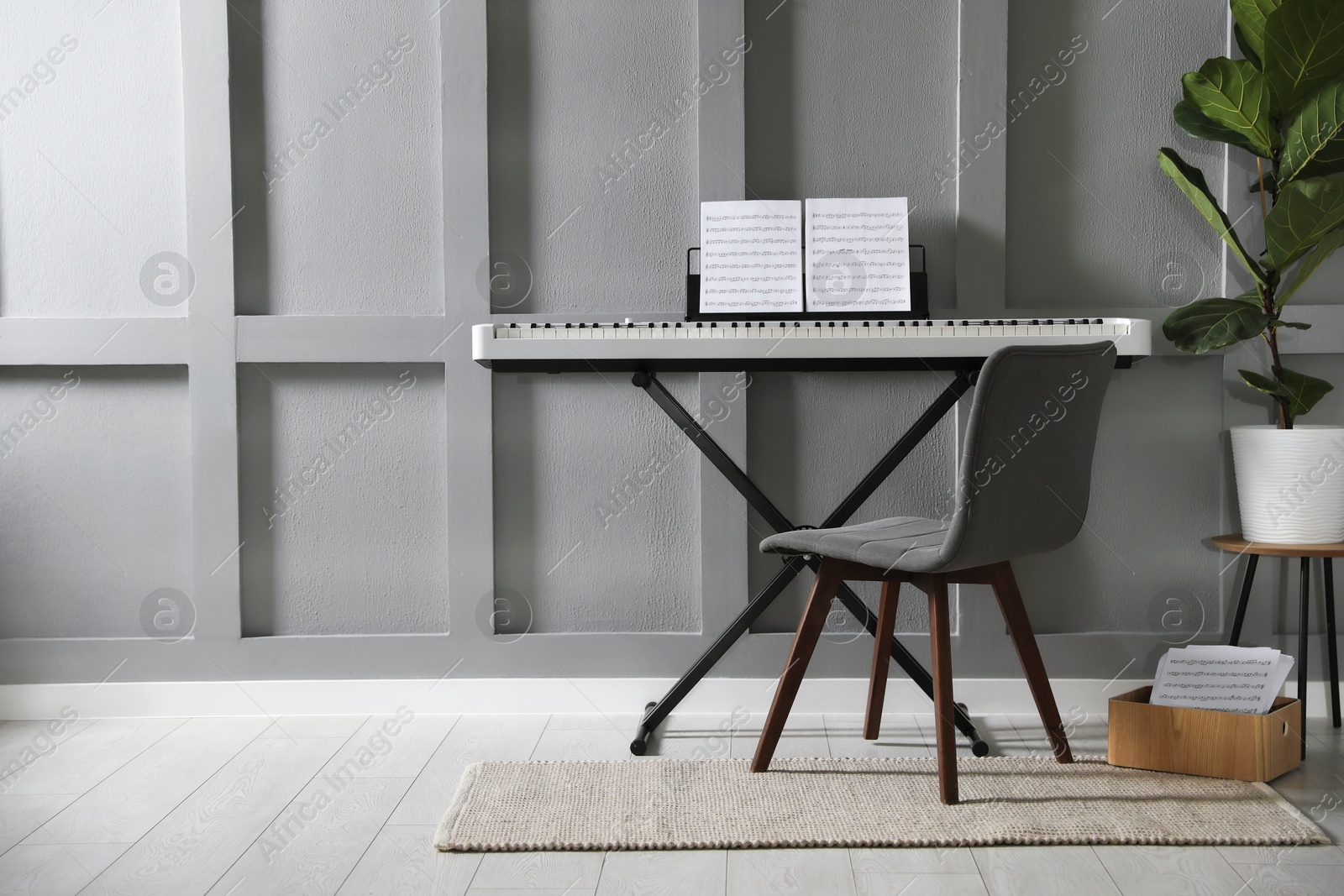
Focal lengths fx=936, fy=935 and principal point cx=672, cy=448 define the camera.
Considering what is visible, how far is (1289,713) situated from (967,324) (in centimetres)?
111

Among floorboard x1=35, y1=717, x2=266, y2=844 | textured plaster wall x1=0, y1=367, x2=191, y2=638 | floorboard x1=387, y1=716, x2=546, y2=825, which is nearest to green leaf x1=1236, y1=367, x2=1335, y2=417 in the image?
floorboard x1=387, y1=716, x2=546, y2=825

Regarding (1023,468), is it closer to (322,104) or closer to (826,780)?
(826,780)


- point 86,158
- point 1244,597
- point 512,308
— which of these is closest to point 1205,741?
point 1244,597

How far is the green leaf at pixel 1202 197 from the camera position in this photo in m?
2.32

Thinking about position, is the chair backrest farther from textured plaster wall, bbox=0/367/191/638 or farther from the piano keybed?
textured plaster wall, bbox=0/367/191/638

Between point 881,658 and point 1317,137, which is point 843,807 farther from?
point 1317,137

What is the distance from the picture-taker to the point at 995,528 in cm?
179

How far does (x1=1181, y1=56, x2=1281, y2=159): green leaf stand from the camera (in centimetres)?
223

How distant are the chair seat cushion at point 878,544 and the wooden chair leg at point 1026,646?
0.17m

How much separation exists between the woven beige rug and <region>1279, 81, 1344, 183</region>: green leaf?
57.6 inches

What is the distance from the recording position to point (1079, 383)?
6.03 feet

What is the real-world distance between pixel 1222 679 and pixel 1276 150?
4.24 ft

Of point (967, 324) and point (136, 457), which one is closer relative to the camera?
point (967, 324)

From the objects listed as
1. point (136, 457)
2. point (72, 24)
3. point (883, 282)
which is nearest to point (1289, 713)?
point (883, 282)
